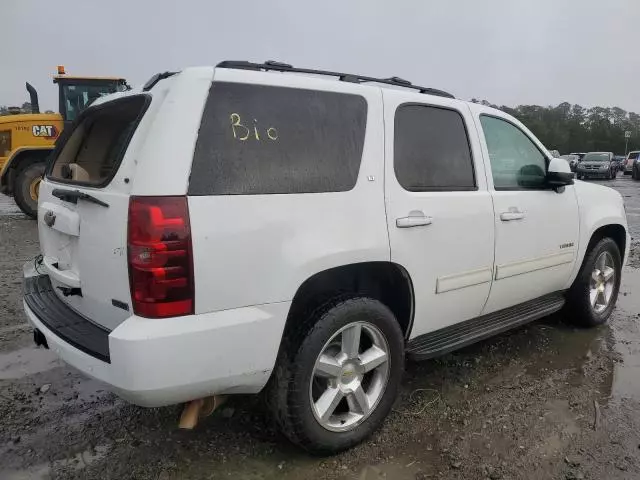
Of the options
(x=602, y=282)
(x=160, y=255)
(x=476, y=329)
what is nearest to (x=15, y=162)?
(x=160, y=255)

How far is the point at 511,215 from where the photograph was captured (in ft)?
11.1

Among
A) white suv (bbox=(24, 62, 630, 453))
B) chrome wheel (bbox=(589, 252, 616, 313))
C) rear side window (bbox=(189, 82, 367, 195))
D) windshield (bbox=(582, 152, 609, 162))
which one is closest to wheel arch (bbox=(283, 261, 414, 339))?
white suv (bbox=(24, 62, 630, 453))

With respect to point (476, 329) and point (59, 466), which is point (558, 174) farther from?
point (59, 466)

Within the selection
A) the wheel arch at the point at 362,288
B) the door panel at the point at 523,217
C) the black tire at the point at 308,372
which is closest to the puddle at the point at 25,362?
the black tire at the point at 308,372

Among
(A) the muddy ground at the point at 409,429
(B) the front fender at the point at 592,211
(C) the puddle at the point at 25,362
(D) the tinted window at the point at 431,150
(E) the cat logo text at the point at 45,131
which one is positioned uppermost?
(E) the cat logo text at the point at 45,131

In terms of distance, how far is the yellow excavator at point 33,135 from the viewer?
34.4 ft

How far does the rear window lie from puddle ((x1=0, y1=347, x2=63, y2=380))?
1.44 metres

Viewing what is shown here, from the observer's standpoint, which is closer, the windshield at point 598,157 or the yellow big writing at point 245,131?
the yellow big writing at point 245,131

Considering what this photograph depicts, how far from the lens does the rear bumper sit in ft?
6.63

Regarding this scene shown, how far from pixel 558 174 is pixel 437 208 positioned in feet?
4.60

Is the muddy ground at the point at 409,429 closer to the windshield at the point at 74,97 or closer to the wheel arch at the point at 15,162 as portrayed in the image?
the wheel arch at the point at 15,162

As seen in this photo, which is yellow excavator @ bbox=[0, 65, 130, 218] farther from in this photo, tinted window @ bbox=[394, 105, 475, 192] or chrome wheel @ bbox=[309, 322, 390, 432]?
chrome wheel @ bbox=[309, 322, 390, 432]

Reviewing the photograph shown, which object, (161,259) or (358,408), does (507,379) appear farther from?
(161,259)

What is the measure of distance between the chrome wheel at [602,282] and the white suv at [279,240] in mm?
1363
